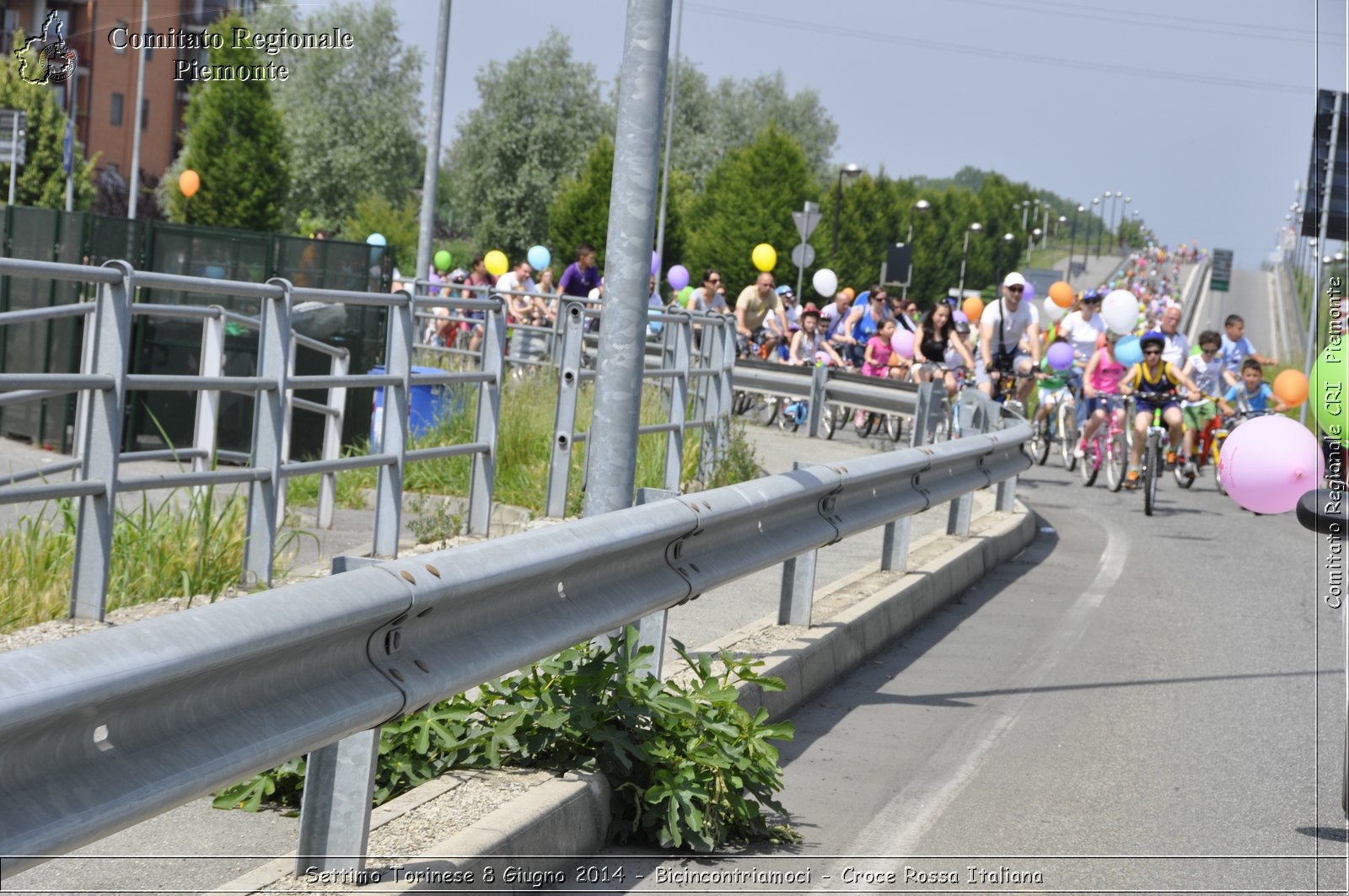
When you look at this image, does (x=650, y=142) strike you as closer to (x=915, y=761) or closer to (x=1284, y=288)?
(x=915, y=761)

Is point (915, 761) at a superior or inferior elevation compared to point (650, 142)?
inferior

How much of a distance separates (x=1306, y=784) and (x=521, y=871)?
10.6 ft

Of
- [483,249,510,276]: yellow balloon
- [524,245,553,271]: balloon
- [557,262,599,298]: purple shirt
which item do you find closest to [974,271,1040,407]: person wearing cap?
[557,262,599,298]: purple shirt

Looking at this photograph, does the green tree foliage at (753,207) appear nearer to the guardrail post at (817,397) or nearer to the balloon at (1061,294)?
the balloon at (1061,294)

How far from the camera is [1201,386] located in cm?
2014

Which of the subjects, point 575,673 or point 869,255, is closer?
point 575,673

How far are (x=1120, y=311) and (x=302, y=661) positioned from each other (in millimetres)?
19824

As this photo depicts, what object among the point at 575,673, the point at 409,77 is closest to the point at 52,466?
the point at 575,673

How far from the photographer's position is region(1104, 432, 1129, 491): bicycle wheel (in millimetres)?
17781

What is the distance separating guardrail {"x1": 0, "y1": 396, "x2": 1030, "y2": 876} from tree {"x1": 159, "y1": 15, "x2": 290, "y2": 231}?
2550 inches

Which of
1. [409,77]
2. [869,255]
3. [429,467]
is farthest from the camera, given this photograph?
[869,255]

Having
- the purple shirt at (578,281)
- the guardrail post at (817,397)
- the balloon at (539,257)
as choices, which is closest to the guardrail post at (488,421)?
the purple shirt at (578,281)

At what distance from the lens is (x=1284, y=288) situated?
125m

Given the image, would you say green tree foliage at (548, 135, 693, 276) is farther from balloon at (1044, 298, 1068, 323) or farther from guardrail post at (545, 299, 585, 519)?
guardrail post at (545, 299, 585, 519)
